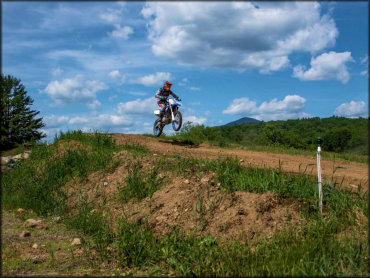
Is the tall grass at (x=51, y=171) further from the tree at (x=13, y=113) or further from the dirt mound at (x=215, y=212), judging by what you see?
the tree at (x=13, y=113)

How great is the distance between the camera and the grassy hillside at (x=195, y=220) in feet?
10.9

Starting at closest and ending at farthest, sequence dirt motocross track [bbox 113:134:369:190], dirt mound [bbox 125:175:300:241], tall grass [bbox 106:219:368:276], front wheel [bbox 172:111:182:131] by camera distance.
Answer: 1. tall grass [bbox 106:219:368:276]
2. dirt mound [bbox 125:175:300:241]
3. dirt motocross track [bbox 113:134:369:190]
4. front wheel [bbox 172:111:182:131]

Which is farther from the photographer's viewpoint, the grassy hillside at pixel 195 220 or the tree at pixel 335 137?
the tree at pixel 335 137

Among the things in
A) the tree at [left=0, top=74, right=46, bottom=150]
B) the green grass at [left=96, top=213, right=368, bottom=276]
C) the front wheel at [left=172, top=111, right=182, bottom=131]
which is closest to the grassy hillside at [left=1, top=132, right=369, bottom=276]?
the green grass at [left=96, top=213, right=368, bottom=276]

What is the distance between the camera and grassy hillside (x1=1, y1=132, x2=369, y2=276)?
3324mm

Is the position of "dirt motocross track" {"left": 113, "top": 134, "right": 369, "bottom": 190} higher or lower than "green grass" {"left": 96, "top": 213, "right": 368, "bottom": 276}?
higher

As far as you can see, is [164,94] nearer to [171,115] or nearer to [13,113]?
[171,115]

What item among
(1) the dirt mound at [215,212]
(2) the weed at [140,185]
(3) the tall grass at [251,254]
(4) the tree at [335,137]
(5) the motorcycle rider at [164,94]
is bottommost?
(3) the tall grass at [251,254]

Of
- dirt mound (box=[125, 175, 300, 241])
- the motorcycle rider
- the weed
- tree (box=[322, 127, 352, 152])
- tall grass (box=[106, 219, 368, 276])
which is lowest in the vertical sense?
tall grass (box=[106, 219, 368, 276])

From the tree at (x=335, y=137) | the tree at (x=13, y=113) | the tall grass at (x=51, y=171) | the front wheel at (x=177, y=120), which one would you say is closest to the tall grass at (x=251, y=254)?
the tall grass at (x=51, y=171)

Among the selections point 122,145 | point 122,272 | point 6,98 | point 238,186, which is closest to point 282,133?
point 122,145

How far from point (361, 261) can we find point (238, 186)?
6.31 ft

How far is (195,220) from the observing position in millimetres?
4285

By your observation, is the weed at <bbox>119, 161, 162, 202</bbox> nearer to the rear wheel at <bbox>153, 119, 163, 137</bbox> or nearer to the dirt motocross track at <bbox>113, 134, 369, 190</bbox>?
the dirt motocross track at <bbox>113, 134, 369, 190</bbox>
